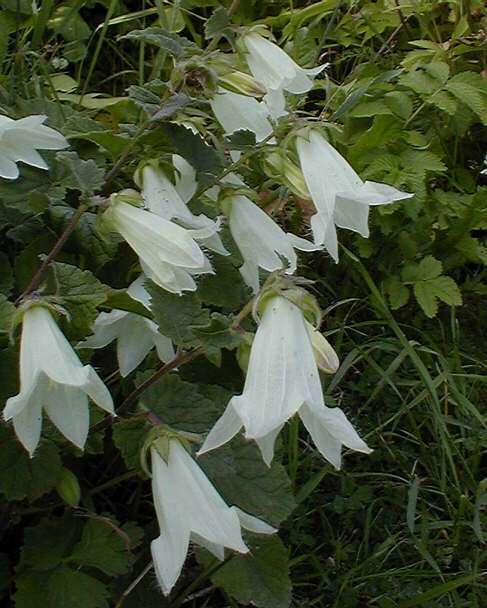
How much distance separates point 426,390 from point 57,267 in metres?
0.83

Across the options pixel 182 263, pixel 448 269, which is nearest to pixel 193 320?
pixel 182 263

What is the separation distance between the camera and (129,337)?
4.58 ft

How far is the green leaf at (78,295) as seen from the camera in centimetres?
117

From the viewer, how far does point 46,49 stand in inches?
85.0

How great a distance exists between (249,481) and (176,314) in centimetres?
27

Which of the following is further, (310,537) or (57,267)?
(310,537)

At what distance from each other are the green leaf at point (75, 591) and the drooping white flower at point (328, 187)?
499 millimetres

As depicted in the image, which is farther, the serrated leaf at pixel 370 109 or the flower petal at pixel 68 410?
the serrated leaf at pixel 370 109

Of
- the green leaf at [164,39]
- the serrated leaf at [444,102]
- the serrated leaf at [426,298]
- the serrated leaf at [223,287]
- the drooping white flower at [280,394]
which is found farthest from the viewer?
the serrated leaf at [444,102]

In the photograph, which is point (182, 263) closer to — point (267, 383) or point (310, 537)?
point (267, 383)

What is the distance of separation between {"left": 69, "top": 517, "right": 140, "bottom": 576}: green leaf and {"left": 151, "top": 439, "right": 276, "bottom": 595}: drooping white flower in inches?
7.5

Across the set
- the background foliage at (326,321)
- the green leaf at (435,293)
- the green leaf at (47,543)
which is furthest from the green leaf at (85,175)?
the green leaf at (435,293)

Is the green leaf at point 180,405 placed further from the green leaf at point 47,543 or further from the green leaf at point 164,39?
the green leaf at point 164,39

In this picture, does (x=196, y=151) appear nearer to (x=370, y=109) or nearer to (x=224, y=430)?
(x=224, y=430)
